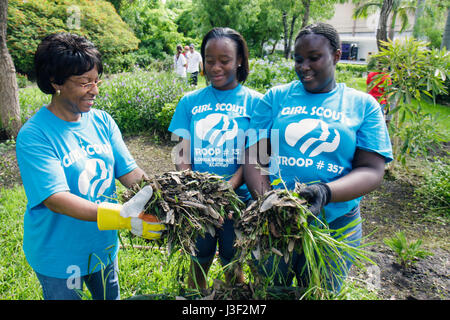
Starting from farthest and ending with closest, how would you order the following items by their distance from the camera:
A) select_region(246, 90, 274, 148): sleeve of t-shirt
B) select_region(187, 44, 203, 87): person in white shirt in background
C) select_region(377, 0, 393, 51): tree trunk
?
select_region(187, 44, 203, 87): person in white shirt in background < select_region(377, 0, 393, 51): tree trunk < select_region(246, 90, 274, 148): sleeve of t-shirt

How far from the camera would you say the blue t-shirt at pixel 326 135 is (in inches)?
64.7

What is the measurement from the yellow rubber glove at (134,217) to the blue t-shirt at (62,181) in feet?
0.42

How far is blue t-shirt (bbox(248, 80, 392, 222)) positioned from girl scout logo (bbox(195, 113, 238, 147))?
0.30 meters

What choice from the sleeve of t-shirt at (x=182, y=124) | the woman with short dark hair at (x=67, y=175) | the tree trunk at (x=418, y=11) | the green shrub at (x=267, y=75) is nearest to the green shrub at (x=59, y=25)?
the green shrub at (x=267, y=75)

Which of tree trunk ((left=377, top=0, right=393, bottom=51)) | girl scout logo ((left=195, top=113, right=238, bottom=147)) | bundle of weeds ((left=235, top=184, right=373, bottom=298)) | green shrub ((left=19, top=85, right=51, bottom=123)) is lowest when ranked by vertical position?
green shrub ((left=19, top=85, right=51, bottom=123))

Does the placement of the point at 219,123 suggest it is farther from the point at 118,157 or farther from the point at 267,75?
the point at 267,75

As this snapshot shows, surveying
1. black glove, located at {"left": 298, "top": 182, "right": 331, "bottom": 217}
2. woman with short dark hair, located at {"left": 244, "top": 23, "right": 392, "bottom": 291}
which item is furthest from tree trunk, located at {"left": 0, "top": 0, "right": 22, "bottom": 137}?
black glove, located at {"left": 298, "top": 182, "right": 331, "bottom": 217}

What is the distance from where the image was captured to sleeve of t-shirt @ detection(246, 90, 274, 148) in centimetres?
182

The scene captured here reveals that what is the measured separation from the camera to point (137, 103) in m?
6.57

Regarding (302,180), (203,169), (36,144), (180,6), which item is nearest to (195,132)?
(203,169)

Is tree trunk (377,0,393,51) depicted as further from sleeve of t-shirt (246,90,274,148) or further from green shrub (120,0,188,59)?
green shrub (120,0,188,59)

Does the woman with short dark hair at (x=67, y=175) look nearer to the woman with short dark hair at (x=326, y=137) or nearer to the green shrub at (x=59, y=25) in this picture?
the woman with short dark hair at (x=326, y=137)
